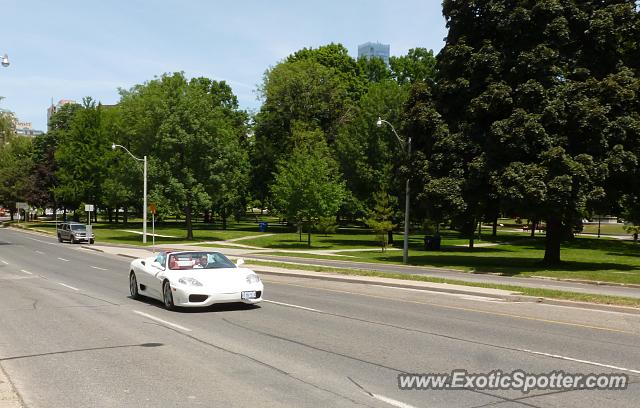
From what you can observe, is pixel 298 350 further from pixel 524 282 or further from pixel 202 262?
pixel 524 282

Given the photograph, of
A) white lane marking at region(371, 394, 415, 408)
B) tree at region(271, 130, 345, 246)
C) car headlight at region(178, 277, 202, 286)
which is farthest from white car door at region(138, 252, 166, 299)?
tree at region(271, 130, 345, 246)

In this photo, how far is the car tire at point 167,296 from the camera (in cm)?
1316

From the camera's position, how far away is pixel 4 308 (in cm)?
1375

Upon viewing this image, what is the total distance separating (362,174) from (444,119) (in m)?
21.9

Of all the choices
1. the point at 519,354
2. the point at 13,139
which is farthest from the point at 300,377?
the point at 13,139

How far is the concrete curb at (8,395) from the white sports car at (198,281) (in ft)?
17.8

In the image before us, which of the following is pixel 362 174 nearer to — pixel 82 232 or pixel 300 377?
pixel 82 232

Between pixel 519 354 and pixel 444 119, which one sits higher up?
pixel 444 119

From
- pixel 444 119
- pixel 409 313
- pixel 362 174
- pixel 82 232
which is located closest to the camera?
pixel 409 313

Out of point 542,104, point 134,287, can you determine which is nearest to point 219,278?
point 134,287

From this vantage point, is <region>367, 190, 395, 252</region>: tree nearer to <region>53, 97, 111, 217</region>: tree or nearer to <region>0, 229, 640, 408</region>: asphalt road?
<region>0, 229, 640, 408</region>: asphalt road

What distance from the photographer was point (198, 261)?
543 inches

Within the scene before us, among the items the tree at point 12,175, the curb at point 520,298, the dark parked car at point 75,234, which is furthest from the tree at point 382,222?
the tree at point 12,175

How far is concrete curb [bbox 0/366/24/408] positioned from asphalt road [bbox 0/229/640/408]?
0.10m
